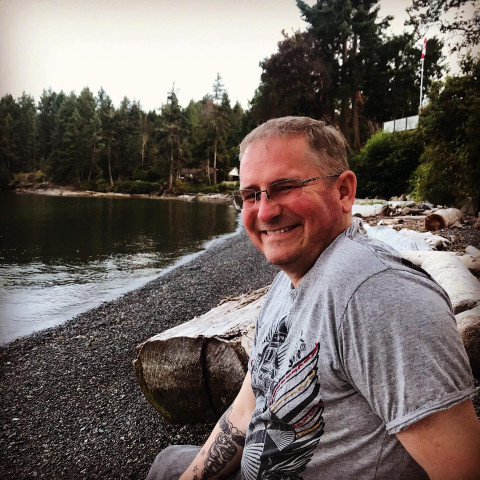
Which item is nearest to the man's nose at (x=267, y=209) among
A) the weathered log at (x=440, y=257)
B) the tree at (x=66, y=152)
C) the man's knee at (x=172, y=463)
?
the man's knee at (x=172, y=463)

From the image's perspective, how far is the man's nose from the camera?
1417mm

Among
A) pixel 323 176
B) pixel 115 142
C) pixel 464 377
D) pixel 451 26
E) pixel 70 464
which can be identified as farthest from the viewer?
pixel 115 142

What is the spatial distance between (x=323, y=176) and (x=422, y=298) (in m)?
0.64

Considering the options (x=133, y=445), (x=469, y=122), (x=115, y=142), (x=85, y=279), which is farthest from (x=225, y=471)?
(x=115, y=142)

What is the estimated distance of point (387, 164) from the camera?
2208 centimetres

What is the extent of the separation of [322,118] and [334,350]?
24.0m

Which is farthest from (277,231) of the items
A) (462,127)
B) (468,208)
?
(468,208)

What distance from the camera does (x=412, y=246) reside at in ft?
21.3

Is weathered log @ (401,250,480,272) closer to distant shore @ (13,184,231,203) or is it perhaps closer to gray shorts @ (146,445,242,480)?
gray shorts @ (146,445,242,480)

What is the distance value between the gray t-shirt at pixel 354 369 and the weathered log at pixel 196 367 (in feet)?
4.57

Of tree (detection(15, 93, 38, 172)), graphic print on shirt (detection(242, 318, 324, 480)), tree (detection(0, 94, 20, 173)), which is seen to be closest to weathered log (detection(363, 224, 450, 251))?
graphic print on shirt (detection(242, 318, 324, 480))

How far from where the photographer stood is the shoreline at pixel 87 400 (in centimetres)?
296

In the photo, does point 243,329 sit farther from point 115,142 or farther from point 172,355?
point 115,142

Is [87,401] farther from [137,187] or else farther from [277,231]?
[137,187]
